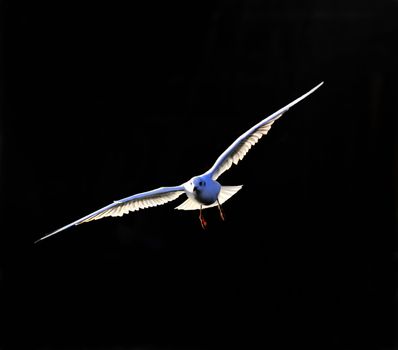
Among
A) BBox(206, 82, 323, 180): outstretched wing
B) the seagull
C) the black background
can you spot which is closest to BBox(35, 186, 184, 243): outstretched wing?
the seagull

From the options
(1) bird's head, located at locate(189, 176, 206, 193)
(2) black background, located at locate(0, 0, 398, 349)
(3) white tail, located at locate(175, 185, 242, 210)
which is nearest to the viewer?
(1) bird's head, located at locate(189, 176, 206, 193)

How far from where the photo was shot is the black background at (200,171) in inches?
Answer: 217

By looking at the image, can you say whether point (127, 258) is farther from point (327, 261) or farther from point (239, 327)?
point (327, 261)

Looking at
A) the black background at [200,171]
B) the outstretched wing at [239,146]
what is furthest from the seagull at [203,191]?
the black background at [200,171]

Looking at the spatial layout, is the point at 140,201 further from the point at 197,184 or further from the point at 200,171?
the point at 200,171

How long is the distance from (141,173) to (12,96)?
0.90 metres

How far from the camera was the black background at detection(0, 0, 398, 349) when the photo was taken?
5.50 metres

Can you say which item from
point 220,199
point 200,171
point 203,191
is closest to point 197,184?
point 203,191

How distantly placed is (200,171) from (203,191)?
2284 millimetres

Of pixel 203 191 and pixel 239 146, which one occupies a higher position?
pixel 239 146

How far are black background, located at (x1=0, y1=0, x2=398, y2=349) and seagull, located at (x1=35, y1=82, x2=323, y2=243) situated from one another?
2.03m

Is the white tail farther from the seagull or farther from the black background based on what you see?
the black background

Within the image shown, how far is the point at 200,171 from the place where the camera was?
5.48 metres

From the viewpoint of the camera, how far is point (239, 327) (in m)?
5.62
